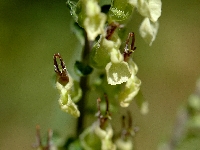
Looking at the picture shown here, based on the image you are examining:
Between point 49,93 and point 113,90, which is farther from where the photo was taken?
point 49,93

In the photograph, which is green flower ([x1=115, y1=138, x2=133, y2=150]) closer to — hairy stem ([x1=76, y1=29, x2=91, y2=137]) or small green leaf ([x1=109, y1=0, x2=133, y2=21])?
hairy stem ([x1=76, y1=29, x2=91, y2=137])

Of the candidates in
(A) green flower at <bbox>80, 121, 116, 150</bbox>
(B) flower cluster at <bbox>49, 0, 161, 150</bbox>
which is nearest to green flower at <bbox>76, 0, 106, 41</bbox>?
(B) flower cluster at <bbox>49, 0, 161, 150</bbox>

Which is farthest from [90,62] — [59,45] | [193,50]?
[193,50]

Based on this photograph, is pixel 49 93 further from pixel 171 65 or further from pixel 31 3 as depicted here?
pixel 171 65

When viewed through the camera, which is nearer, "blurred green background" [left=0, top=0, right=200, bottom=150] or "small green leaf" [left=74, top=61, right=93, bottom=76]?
"small green leaf" [left=74, top=61, right=93, bottom=76]

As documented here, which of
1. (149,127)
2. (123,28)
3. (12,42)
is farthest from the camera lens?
(12,42)

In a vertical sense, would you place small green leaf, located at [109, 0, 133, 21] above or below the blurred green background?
above

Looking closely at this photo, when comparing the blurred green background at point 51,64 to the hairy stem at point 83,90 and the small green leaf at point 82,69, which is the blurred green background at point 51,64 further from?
the small green leaf at point 82,69

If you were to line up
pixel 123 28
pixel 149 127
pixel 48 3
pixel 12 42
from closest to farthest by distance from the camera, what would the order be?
pixel 123 28 < pixel 149 127 < pixel 12 42 < pixel 48 3
